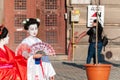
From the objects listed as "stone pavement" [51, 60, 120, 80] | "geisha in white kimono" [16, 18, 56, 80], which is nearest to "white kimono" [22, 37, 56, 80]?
"geisha in white kimono" [16, 18, 56, 80]

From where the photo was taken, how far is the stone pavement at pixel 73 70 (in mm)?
12693

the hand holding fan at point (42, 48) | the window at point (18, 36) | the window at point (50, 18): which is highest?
the hand holding fan at point (42, 48)

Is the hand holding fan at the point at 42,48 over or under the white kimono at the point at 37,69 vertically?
over

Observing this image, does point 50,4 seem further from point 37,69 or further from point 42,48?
point 42,48

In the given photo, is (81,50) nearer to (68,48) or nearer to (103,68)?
(68,48)

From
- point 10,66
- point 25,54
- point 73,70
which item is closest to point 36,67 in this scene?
point 25,54

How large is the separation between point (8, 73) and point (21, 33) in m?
12.0

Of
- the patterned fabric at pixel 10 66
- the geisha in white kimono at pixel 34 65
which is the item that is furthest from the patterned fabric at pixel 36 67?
the patterned fabric at pixel 10 66

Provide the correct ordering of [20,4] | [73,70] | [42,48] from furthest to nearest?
[20,4]
[73,70]
[42,48]

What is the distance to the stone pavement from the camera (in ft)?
41.6

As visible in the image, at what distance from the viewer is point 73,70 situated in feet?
47.1

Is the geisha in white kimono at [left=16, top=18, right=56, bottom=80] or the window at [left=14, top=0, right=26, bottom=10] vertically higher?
the window at [left=14, top=0, right=26, bottom=10]

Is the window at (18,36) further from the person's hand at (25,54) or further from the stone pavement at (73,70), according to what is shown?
the person's hand at (25,54)

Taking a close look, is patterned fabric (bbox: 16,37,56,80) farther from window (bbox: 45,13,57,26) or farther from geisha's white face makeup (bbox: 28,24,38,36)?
window (bbox: 45,13,57,26)
